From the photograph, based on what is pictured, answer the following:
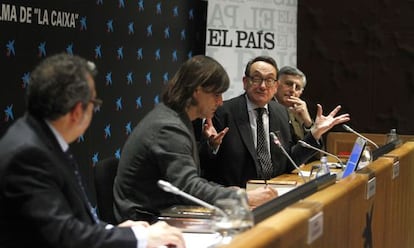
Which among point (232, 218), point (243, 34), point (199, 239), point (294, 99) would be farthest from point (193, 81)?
point (243, 34)

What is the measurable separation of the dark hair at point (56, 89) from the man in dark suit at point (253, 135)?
242cm

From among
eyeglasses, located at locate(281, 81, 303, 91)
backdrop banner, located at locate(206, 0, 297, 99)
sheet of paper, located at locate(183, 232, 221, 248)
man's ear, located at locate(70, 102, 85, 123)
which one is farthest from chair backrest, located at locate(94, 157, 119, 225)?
backdrop banner, located at locate(206, 0, 297, 99)

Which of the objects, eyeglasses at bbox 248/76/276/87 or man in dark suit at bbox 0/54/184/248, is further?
eyeglasses at bbox 248/76/276/87

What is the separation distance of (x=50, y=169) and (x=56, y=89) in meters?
0.22

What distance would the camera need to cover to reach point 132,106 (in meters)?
5.98

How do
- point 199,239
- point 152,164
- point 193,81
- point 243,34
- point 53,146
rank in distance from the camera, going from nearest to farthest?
point 53,146 < point 199,239 < point 152,164 < point 193,81 < point 243,34

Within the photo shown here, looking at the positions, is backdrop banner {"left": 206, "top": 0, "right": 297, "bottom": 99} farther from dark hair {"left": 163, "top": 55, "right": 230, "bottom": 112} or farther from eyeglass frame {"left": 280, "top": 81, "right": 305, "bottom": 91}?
dark hair {"left": 163, "top": 55, "right": 230, "bottom": 112}

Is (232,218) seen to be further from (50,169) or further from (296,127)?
(296,127)

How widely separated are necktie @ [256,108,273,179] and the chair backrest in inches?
54.2

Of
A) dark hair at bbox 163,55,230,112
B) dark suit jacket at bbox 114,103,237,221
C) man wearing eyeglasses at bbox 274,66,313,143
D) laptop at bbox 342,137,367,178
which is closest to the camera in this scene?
dark suit jacket at bbox 114,103,237,221

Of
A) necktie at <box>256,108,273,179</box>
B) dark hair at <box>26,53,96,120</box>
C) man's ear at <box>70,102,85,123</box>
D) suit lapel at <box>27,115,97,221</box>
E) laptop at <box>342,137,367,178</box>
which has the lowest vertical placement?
necktie at <box>256,108,273,179</box>

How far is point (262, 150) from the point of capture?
4.63m

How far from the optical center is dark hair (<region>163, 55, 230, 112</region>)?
10.8ft

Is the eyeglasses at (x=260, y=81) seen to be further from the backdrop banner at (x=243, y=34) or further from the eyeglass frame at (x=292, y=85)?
the backdrop banner at (x=243, y=34)
